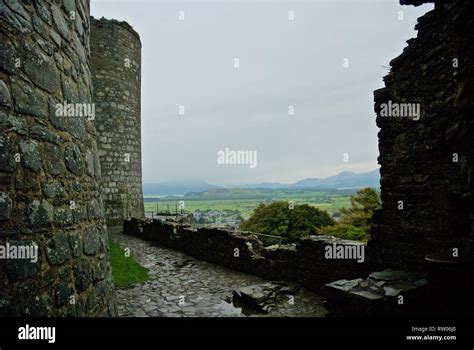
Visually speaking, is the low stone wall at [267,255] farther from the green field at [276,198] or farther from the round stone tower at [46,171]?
the green field at [276,198]

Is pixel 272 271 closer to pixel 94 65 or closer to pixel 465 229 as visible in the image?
pixel 465 229

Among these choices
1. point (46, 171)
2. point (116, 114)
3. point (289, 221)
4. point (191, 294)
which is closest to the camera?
point (46, 171)

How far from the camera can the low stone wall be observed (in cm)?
596

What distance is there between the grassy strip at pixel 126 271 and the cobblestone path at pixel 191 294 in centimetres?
23

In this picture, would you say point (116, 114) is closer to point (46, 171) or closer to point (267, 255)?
point (267, 255)

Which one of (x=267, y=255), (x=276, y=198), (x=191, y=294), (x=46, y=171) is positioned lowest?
(x=191, y=294)

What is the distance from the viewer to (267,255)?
7469 mm

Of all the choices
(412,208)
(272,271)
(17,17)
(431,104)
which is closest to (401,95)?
(431,104)

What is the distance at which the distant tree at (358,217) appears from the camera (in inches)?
475

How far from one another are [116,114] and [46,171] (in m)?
13.7

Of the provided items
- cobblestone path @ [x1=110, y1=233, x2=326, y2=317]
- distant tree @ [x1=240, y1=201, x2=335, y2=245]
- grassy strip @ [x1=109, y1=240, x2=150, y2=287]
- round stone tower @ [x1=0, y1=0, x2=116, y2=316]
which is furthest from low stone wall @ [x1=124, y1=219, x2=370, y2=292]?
distant tree @ [x1=240, y1=201, x2=335, y2=245]

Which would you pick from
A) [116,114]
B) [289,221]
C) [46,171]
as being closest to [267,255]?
[46,171]

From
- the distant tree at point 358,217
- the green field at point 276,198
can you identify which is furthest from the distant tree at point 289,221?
the distant tree at point 358,217

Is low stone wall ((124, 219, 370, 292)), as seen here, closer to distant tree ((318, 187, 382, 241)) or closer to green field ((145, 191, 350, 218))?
green field ((145, 191, 350, 218))
